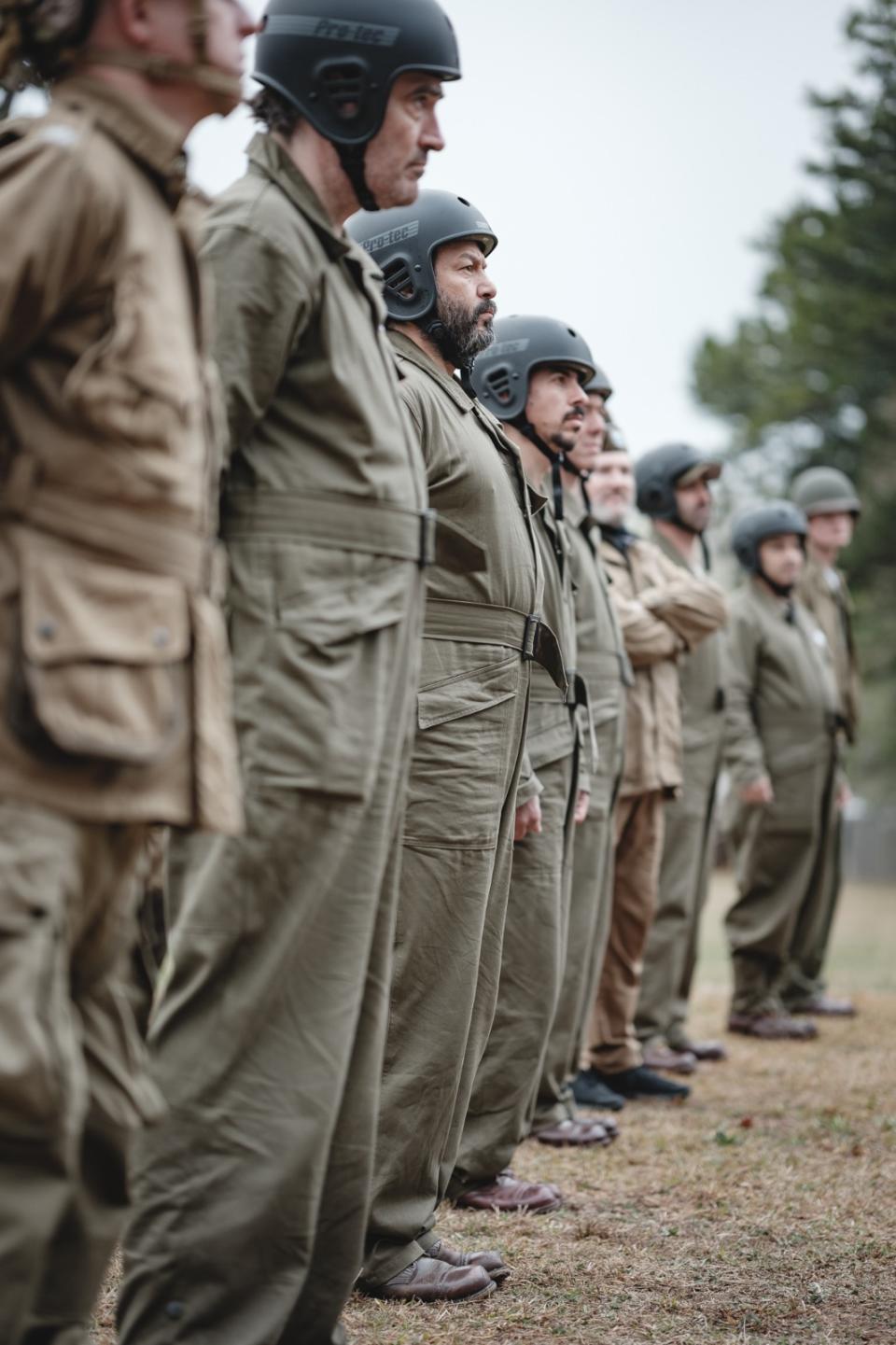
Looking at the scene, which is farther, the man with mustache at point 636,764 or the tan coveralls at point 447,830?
the man with mustache at point 636,764

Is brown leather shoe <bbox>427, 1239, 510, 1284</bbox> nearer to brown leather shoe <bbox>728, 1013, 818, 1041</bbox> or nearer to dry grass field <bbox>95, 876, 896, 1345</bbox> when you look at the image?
dry grass field <bbox>95, 876, 896, 1345</bbox>

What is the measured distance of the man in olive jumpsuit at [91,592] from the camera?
222 centimetres

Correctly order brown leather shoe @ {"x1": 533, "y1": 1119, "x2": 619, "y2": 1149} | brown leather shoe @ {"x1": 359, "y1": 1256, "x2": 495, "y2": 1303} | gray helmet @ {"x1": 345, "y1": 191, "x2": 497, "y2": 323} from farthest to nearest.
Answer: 1. brown leather shoe @ {"x1": 533, "y1": 1119, "x2": 619, "y2": 1149}
2. gray helmet @ {"x1": 345, "y1": 191, "x2": 497, "y2": 323}
3. brown leather shoe @ {"x1": 359, "y1": 1256, "x2": 495, "y2": 1303}

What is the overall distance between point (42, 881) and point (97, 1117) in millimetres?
446

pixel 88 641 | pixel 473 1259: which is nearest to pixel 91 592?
pixel 88 641

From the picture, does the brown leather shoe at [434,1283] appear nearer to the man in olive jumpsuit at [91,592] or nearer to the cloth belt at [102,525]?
the man in olive jumpsuit at [91,592]

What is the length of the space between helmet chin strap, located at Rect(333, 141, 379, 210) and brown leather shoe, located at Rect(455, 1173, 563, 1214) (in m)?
3.03

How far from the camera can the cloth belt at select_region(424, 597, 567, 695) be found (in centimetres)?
425

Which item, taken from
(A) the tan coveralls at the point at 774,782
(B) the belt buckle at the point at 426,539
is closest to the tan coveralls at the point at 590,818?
(A) the tan coveralls at the point at 774,782

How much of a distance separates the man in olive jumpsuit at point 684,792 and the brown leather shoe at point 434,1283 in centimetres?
420

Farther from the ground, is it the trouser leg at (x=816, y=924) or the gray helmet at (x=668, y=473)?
the gray helmet at (x=668, y=473)

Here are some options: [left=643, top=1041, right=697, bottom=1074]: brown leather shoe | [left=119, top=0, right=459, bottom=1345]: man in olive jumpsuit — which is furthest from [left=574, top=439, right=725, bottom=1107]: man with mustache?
[left=119, top=0, right=459, bottom=1345]: man in olive jumpsuit

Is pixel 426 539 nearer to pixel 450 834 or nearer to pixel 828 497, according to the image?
pixel 450 834

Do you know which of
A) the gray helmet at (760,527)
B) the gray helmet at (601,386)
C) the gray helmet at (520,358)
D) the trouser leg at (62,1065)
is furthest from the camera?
the gray helmet at (760,527)
